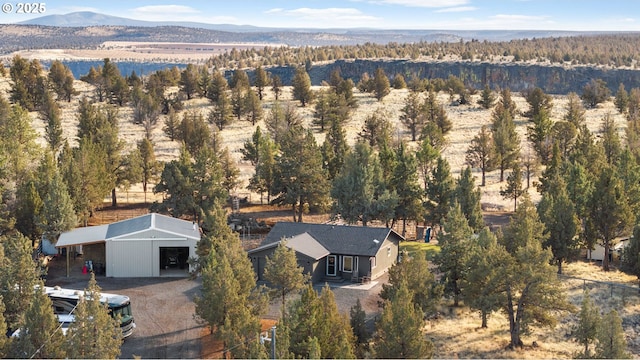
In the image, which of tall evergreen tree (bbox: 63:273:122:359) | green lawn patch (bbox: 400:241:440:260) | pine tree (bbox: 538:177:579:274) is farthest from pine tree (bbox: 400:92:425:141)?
tall evergreen tree (bbox: 63:273:122:359)

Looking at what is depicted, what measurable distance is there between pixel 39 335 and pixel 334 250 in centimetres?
1762

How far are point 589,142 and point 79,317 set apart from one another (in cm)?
4388

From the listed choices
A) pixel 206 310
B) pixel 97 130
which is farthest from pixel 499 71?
pixel 206 310

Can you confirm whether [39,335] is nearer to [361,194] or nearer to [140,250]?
[140,250]

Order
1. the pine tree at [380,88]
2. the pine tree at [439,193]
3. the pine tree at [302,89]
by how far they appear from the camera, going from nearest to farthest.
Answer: the pine tree at [439,193] → the pine tree at [302,89] → the pine tree at [380,88]

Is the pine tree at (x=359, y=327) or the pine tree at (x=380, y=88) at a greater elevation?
the pine tree at (x=380, y=88)

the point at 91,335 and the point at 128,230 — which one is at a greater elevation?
the point at 91,335

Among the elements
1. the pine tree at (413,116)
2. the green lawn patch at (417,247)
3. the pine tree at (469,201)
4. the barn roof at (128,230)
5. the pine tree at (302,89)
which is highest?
the pine tree at (302,89)

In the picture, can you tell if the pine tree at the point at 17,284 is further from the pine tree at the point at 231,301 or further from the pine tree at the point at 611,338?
the pine tree at the point at 611,338

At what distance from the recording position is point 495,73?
139125 millimetres

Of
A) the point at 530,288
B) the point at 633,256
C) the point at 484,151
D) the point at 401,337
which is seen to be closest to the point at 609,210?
the point at 633,256

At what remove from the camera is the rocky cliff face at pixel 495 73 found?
130m

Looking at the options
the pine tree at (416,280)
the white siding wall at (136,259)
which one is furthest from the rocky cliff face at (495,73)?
the pine tree at (416,280)

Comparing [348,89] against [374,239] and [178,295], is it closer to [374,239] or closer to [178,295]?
[374,239]
